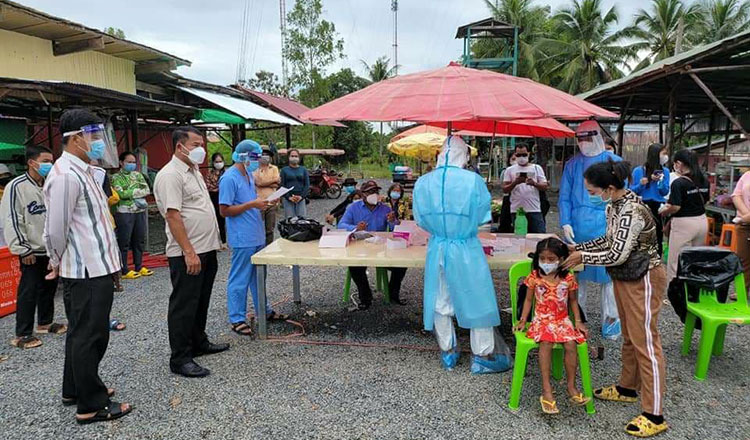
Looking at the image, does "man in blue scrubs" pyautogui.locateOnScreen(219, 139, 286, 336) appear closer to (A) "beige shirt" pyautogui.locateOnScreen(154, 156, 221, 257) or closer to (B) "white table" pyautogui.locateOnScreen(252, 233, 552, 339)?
(B) "white table" pyautogui.locateOnScreen(252, 233, 552, 339)

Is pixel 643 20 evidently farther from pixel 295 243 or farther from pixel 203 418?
pixel 203 418

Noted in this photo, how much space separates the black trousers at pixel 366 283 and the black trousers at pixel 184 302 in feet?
5.53

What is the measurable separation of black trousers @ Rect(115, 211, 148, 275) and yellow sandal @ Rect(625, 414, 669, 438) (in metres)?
5.92

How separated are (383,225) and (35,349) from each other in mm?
3336

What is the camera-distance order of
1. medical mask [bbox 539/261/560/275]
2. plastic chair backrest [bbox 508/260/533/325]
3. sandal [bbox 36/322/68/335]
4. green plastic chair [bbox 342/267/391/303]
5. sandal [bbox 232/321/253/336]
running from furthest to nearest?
green plastic chair [bbox 342/267/391/303], sandal [bbox 36/322/68/335], sandal [bbox 232/321/253/336], plastic chair backrest [bbox 508/260/533/325], medical mask [bbox 539/261/560/275]

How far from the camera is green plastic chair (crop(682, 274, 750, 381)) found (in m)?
3.46

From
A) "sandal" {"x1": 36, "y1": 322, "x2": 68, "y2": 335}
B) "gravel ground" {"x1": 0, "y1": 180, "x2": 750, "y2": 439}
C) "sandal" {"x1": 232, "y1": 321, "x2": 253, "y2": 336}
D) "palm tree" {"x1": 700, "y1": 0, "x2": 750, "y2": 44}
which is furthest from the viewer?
"palm tree" {"x1": 700, "y1": 0, "x2": 750, "y2": 44}

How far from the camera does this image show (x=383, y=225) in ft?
17.3

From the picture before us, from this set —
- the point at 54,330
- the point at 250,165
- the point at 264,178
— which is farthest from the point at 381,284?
the point at 54,330

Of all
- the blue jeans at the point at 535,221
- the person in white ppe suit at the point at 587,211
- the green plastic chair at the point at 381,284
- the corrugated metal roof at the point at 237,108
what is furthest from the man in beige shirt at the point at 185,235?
the corrugated metal roof at the point at 237,108

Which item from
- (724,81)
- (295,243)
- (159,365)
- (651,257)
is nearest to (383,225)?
(295,243)

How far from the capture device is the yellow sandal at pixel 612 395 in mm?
3191

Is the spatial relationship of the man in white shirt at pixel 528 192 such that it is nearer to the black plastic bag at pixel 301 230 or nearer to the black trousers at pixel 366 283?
the black trousers at pixel 366 283

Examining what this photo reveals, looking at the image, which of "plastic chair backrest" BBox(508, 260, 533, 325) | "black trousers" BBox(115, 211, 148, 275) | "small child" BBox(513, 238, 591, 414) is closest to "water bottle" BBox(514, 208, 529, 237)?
"plastic chair backrest" BBox(508, 260, 533, 325)
